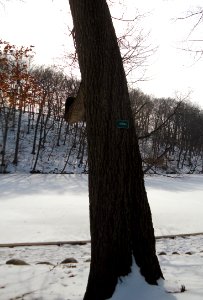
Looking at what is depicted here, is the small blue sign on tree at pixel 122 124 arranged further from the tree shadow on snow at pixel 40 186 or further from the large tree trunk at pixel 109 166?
the tree shadow on snow at pixel 40 186

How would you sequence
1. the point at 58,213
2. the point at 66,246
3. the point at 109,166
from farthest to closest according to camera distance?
the point at 58,213 < the point at 66,246 < the point at 109,166

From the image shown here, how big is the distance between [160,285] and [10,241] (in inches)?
231

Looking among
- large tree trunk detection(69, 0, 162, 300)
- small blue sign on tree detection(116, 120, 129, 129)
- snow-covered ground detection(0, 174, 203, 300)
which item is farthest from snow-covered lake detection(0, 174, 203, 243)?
small blue sign on tree detection(116, 120, 129, 129)

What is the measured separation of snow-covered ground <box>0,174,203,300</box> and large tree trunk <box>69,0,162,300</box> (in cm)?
23

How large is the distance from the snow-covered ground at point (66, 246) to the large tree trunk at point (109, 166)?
0.23m

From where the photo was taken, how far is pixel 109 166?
4.09m

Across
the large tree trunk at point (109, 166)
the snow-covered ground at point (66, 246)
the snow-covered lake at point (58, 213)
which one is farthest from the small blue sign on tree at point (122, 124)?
the snow-covered lake at point (58, 213)

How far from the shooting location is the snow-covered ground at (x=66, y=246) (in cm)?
434

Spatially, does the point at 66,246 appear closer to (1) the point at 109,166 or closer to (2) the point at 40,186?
(1) the point at 109,166

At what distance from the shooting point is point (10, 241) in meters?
9.30

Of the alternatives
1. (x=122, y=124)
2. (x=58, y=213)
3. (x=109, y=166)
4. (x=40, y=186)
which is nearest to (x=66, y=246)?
(x=58, y=213)

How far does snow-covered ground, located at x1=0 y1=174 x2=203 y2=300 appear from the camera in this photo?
4336 mm

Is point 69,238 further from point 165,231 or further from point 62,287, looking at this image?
point 62,287

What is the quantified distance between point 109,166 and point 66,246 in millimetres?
5541
